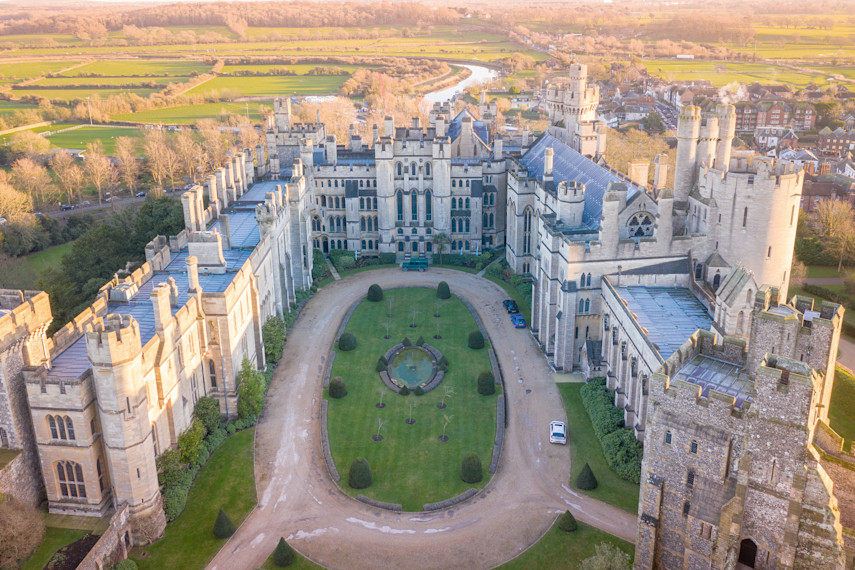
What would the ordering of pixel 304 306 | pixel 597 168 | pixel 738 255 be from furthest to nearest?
pixel 304 306 < pixel 597 168 < pixel 738 255

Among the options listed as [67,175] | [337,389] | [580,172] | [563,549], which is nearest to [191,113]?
[67,175]

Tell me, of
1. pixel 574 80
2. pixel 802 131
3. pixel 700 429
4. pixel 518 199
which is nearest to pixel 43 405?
pixel 700 429

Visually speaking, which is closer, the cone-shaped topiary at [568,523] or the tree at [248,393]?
the cone-shaped topiary at [568,523]

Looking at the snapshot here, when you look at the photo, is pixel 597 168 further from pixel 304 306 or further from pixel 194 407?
pixel 194 407

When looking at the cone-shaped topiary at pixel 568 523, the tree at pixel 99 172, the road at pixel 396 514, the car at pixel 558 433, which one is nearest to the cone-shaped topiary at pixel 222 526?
the road at pixel 396 514

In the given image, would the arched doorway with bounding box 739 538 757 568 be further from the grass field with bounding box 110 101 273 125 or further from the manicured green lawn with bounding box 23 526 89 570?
the grass field with bounding box 110 101 273 125

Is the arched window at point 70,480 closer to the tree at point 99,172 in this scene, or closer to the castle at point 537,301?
the castle at point 537,301
